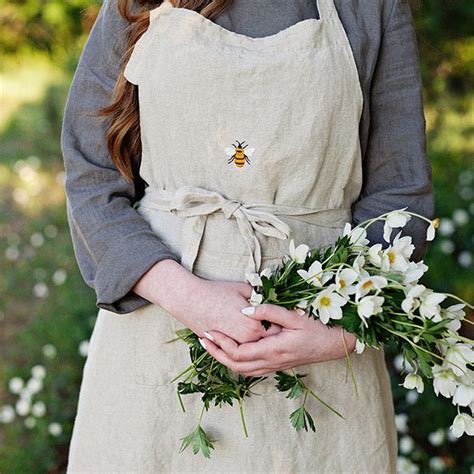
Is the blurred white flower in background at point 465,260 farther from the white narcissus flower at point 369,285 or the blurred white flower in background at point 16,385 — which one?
the white narcissus flower at point 369,285

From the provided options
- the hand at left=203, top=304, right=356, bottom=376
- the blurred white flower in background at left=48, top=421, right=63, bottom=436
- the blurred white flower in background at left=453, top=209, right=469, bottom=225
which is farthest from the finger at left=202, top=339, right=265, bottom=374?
the blurred white flower in background at left=453, top=209, right=469, bottom=225

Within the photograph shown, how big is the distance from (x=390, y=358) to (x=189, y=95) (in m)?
2.30

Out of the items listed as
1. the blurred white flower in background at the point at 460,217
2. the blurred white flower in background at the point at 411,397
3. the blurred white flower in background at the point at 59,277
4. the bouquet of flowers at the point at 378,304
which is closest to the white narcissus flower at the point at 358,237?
the bouquet of flowers at the point at 378,304

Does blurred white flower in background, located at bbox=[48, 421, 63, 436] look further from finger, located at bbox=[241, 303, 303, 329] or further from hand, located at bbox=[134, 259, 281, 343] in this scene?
finger, located at bbox=[241, 303, 303, 329]

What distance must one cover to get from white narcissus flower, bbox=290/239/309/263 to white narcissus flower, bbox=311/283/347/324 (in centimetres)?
9

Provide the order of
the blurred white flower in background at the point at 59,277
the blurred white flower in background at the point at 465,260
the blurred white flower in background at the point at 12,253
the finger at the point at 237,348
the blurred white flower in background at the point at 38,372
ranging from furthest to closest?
the blurred white flower in background at the point at 12,253 → the blurred white flower in background at the point at 59,277 → the blurred white flower in background at the point at 465,260 → the blurred white flower in background at the point at 38,372 → the finger at the point at 237,348

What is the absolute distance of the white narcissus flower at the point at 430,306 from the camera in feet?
4.91

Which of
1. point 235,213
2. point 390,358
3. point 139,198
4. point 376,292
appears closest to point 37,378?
point 390,358

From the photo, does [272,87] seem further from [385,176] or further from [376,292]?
[376,292]

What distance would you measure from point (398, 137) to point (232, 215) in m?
0.37

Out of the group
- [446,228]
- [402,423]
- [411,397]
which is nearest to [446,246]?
[446,228]

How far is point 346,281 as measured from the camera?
4.98 ft

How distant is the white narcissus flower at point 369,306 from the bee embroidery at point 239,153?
0.38m

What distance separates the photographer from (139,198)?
6.26 ft
